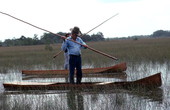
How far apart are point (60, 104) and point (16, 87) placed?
2946 mm

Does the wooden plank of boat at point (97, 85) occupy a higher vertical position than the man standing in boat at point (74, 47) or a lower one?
lower

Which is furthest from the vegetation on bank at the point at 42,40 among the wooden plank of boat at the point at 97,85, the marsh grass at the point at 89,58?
the wooden plank of boat at the point at 97,85

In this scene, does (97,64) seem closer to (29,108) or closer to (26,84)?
(26,84)

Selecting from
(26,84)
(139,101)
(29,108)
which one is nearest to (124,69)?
(26,84)

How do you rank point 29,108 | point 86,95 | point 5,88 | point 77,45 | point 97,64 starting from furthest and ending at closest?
point 97,64, point 5,88, point 77,45, point 86,95, point 29,108

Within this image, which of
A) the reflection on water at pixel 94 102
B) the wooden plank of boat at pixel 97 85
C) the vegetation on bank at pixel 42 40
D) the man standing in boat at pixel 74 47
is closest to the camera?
the reflection on water at pixel 94 102

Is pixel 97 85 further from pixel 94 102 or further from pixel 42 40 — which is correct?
pixel 42 40

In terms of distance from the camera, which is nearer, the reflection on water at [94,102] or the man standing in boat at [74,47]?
the reflection on water at [94,102]

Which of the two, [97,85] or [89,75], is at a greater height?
[89,75]

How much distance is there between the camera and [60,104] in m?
6.79

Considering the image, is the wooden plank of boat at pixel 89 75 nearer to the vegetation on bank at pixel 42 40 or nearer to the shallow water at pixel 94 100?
the shallow water at pixel 94 100

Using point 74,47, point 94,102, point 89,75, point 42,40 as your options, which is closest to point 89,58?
point 89,75

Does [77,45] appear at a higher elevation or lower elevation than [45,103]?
higher

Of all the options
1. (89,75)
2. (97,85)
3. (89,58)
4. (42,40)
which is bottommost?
(97,85)
